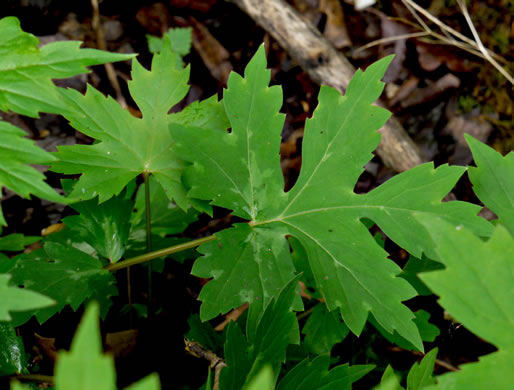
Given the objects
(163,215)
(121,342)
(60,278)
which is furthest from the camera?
(163,215)

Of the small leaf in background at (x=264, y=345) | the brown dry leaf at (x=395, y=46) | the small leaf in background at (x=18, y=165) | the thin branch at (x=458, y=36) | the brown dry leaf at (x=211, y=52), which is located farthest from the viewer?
the brown dry leaf at (x=395, y=46)

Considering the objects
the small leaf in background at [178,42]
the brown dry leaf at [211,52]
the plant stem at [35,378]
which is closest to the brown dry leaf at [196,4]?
the brown dry leaf at [211,52]

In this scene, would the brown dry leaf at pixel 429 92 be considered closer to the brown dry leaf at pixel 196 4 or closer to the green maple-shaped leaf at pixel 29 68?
the brown dry leaf at pixel 196 4

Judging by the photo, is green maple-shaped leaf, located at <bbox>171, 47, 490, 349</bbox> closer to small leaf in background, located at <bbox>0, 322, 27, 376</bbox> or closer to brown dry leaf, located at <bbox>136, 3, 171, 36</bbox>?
small leaf in background, located at <bbox>0, 322, 27, 376</bbox>

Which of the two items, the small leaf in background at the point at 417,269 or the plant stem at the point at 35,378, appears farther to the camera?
the small leaf in background at the point at 417,269

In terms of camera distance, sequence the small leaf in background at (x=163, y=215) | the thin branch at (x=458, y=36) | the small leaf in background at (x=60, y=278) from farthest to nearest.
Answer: the thin branch at (x=458, y=36), the small leaf in background at (x=163, y=215), the small leaf in background at (x=60, y=278)

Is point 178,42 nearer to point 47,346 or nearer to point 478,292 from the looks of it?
point 47,346

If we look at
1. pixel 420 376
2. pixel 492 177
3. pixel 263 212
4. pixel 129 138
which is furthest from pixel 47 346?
pixel 492 177

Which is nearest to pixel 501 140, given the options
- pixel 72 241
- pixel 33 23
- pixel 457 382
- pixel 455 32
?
pixel 455 32
